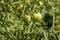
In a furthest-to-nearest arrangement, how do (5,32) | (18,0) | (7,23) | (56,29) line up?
(18,0) < (56,29) < (7,23) < (5,32)

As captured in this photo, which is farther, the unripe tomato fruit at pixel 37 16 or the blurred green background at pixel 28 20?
the unripe tomato fruit at pixel 37 16

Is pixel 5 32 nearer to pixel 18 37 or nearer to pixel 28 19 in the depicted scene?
pixel 18 37

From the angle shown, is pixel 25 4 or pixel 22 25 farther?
pixel 25 4

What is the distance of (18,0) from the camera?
2598 millimetres

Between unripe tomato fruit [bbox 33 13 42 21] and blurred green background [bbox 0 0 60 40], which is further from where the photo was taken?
unripe tomato fruit [bbox 33 13 42 21]

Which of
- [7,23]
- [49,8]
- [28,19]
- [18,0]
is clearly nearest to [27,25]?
[28,19]

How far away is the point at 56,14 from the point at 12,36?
0.82m

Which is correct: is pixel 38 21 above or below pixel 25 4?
below

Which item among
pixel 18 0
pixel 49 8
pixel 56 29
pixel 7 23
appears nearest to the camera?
pixel 7 23

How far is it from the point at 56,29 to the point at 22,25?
0.38 metres

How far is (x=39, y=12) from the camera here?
2.46m

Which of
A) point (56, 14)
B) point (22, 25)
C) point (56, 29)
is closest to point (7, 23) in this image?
point (22, 25)

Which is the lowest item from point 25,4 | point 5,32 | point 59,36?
point 59,36

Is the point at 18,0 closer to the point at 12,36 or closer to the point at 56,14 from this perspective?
the point at 56,14
